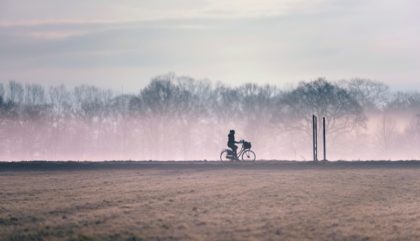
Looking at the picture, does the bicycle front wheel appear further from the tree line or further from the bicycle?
the tree line

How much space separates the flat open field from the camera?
2075 cm

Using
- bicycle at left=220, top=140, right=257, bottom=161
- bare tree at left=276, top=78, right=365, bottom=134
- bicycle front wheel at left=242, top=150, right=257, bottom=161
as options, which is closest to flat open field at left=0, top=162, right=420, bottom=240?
bicycle at left=220, top=140, right=257, bottom=161

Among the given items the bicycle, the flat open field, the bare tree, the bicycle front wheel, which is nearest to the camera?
the flat open field

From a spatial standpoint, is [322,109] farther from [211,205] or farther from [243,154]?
[211,205]

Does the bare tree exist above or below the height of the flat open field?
above

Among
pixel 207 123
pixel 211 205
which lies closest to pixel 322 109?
pixel 207 123

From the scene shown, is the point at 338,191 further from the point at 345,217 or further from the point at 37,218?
the point at 37,218

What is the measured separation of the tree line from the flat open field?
181ft

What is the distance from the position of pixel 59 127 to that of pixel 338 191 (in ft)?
283

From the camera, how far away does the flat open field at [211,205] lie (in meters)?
20.8

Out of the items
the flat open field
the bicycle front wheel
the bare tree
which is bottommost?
the flat open field

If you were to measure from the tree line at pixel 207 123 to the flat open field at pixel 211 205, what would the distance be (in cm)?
5505

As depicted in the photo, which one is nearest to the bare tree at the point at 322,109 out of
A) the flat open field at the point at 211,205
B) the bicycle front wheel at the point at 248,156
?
the bicycle front wheel at the point at 248,156

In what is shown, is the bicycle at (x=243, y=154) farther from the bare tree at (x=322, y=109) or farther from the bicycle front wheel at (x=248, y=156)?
the bare tree at (x=322, y=109)
